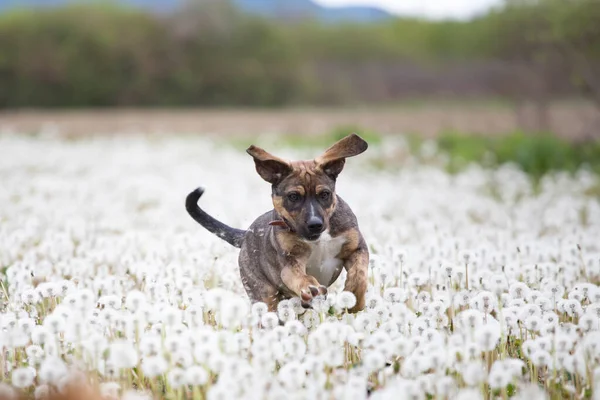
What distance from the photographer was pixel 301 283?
16.9ft

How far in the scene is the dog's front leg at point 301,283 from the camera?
504cm

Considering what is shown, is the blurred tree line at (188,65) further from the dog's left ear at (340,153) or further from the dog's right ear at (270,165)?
the dog's right ear at (270,165)

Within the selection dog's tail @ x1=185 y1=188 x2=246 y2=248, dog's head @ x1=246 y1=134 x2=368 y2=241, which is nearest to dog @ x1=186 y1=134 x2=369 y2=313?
dog's head @ x1=246 y1=134 x2=368 y2=241

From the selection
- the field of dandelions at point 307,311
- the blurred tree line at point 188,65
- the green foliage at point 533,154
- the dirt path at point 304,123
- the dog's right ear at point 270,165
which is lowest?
the field of dandelions at point 307,311

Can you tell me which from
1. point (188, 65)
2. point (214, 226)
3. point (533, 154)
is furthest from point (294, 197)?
point (188, 65)

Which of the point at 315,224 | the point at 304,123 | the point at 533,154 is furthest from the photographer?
the point at 304,123

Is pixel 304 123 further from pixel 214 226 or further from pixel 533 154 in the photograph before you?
pixel 214 226

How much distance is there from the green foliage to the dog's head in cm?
1206

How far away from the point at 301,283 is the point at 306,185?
2.28ft

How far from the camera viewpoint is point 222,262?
7.24 meters

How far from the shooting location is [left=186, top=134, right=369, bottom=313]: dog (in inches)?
209

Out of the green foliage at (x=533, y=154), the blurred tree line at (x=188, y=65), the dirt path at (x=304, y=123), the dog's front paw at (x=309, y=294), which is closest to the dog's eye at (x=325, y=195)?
the dog's front paw at (x=309, y=294)

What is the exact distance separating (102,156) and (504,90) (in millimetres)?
14371

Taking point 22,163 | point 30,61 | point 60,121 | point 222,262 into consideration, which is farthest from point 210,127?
point 30,61
